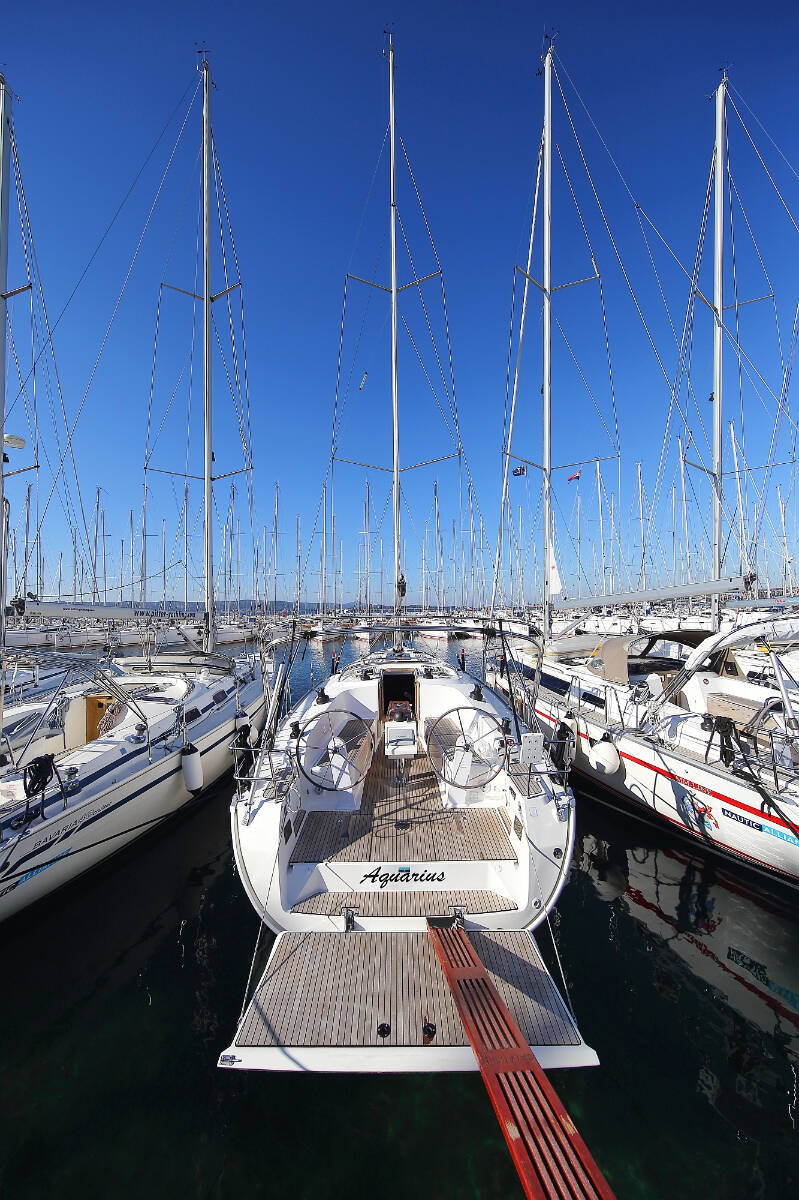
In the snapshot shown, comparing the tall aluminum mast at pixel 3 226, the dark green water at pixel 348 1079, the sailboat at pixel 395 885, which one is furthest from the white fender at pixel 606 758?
the tall aluminum mast at pixel 3 226

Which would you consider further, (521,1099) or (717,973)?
(717,973)

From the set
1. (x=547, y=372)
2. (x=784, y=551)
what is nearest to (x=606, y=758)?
(x=547, y=372)

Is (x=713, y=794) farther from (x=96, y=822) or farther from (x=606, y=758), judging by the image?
(x=96, y=822)

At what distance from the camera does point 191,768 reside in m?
8.45

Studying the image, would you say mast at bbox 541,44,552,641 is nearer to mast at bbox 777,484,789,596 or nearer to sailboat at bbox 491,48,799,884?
sailboat at bbox 491,48,799,884

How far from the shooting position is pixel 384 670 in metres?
9.45

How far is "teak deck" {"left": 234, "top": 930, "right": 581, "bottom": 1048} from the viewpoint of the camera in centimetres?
346

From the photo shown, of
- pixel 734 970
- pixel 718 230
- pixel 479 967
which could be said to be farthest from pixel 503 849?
pixel 718 230

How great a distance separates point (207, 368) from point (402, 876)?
14.4 meters

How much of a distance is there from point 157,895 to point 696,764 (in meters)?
8.19

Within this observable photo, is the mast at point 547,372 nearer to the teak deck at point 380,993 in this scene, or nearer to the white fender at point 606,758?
the white fender at point 606,758

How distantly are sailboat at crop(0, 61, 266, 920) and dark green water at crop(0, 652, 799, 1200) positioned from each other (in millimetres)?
871

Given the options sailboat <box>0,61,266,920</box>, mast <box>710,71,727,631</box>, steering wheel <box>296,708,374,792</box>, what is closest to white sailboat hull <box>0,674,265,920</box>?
sailboat <box>0,61,266,920</box>

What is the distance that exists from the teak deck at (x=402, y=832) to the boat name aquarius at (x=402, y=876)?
12 cm
